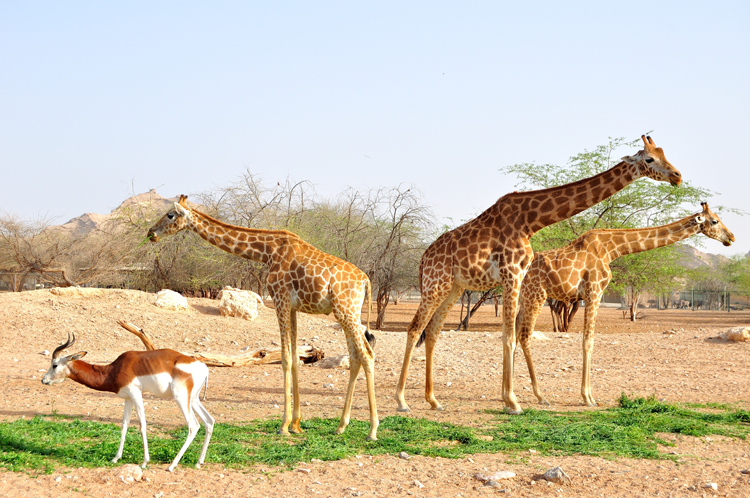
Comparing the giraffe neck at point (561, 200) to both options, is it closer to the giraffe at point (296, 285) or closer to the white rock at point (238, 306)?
the giraffe at point (296, 285)

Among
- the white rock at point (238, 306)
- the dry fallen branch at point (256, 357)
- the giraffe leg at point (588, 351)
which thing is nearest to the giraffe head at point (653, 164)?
the giraffe leg at point (588, 351)

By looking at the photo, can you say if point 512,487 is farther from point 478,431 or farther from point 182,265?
point 182,265

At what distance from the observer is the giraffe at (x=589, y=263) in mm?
10461

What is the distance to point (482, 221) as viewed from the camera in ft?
31.4

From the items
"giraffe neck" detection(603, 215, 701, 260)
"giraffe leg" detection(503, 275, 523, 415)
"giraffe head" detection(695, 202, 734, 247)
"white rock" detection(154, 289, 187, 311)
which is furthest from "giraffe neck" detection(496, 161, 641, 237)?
"white rock" detection(154, 289, 187, 311)

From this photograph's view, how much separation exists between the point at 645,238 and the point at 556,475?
6257mm

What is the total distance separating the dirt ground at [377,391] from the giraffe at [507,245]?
127cm

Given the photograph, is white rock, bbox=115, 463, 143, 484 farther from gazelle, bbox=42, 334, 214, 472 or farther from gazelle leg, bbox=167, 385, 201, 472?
gazelle leg, bbox=167, 385, 201, 472

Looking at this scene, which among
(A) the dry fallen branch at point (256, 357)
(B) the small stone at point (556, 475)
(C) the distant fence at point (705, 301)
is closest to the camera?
(B) the small stone at point (556, 475)

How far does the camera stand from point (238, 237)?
323 inches

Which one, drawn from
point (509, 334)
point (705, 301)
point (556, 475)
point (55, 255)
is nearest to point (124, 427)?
point (556, 475)

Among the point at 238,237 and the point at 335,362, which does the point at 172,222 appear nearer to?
the point at 238,237

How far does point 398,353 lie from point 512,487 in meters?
9.16

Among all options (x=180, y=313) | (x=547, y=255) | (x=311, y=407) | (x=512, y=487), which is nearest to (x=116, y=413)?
(x=311, y=407)
